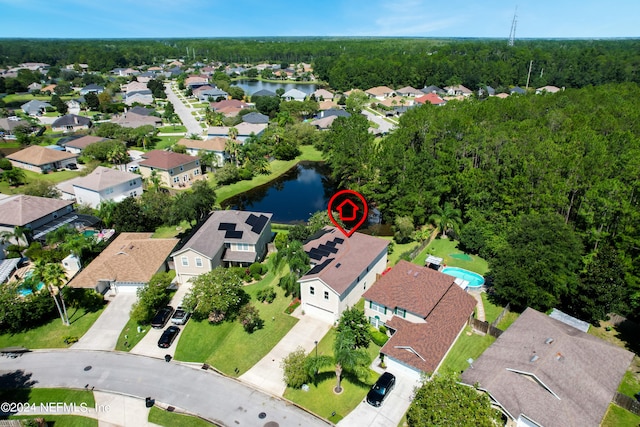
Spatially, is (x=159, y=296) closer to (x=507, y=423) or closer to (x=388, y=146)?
(x=507, y=423)

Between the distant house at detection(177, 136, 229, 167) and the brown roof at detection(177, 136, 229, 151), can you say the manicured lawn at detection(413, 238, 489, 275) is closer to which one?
the distant house at detection(177, 136, 229, 167)

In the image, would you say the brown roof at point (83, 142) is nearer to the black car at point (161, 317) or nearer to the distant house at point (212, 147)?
the distant house at point (212, 147)

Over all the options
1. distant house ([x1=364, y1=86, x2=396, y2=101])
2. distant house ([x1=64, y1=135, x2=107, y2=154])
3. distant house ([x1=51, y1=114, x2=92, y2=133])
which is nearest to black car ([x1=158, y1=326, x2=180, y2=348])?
distant house ([x1=64, y1=135, x2=107, y2=154])

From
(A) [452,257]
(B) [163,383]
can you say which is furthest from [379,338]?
(A) [452,257]

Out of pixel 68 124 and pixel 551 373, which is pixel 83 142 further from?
pixel 551 373

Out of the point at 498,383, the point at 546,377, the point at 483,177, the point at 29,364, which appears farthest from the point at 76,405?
the point at 483,177
